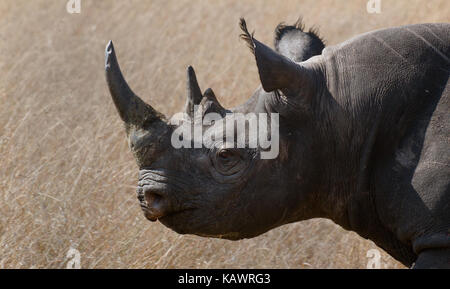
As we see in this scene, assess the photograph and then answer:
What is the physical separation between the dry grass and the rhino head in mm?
2190

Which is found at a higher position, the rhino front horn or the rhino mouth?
the rhino front horn

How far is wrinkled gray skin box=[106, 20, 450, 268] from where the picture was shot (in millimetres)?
3510

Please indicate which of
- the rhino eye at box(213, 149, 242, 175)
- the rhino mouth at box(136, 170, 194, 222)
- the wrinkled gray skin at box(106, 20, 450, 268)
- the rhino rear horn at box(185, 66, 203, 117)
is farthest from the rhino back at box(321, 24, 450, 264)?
the rhino mouth at box(136, 170, 194, 222)

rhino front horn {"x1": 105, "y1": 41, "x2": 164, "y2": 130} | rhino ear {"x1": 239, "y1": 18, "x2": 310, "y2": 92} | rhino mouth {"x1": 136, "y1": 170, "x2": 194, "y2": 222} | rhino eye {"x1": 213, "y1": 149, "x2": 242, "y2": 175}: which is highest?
rhino ear {"x1": 239, "y1": 18, "x2": 310, "y2": 92}

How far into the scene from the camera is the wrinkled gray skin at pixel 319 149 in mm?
3510

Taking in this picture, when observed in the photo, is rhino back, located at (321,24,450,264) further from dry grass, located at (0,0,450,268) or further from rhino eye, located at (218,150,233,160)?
dry grass, located at (0,0,450,268)

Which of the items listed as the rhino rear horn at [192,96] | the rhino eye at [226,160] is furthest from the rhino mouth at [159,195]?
the rhino rear horn at [192,96]

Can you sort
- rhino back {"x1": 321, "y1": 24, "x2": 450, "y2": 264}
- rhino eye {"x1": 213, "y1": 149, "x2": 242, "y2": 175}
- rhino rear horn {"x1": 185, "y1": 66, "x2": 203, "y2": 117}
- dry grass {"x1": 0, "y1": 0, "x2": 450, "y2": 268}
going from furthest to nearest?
dry grass {"x1": 0, "y1": 0, "x2": 450, "y2": 268}, rhino rear horn {"x1": 185, "y1": 66, "x2": 203, "y2": 117}, rhino eye {"x1": 213, "y1": 149, "x2": 242, "y2": 175}, rhino back {"x1": 321, "y1": 24, "x2": 450, "y2": 264}

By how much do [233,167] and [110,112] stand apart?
3756 mm

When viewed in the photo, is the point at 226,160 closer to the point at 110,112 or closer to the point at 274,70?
the point at 274,70

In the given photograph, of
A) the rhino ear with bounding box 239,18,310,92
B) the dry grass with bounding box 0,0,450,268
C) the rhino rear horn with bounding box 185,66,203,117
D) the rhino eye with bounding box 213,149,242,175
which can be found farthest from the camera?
the dry grass with bounding box 0,0,450,268

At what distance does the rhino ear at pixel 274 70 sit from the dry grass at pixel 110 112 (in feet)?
7.99

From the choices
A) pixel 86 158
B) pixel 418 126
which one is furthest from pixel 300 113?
pixel 86 158
